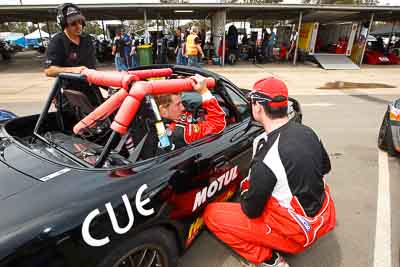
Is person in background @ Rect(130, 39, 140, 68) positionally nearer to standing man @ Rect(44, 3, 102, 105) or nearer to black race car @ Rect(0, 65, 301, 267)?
standing man @ Rect(44, 3, 102, 105)

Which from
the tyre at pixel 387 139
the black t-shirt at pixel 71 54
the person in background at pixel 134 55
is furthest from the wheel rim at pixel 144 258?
the person in background at pixel 134 55

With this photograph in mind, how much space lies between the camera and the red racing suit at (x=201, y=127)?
2098mm

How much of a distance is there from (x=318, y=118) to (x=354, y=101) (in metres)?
2.49

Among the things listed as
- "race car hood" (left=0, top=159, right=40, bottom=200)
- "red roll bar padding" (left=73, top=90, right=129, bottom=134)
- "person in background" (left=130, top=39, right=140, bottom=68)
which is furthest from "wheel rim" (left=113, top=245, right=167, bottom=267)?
"person in background" (left=130, top=39, right=140, bottom=68)

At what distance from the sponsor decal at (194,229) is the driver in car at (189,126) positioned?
58 cm

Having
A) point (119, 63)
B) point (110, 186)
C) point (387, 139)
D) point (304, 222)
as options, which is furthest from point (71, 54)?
point (119, 63)

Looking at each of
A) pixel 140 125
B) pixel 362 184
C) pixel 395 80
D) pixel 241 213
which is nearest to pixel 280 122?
pixel 241 213

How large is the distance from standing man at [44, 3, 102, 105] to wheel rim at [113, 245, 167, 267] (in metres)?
1.55

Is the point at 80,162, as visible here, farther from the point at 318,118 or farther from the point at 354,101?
the point at 354,101

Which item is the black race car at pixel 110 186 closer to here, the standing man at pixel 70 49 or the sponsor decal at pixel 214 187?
the sponsor decal at pixel 214 187

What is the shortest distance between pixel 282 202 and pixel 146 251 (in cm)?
89

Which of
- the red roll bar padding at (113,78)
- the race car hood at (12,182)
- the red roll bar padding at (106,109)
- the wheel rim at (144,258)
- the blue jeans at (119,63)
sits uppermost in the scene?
the red roll bar padding at (113,78)

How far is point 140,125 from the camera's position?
183cm

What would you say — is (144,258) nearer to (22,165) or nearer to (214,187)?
(214,187)
